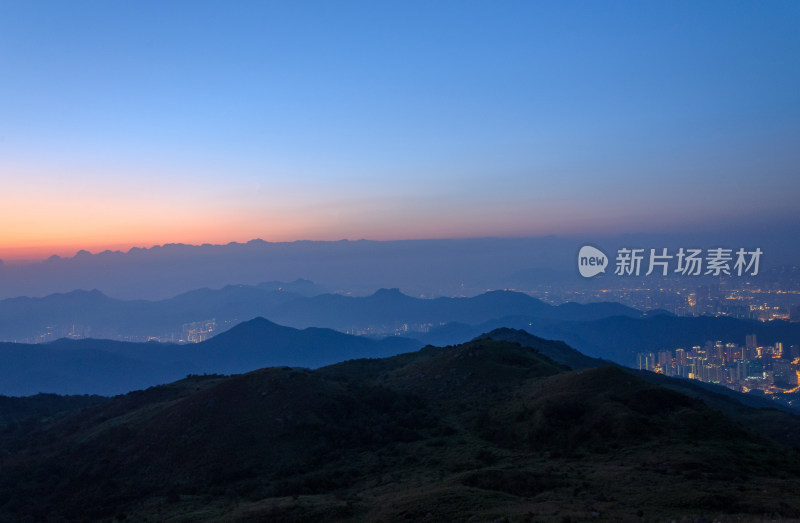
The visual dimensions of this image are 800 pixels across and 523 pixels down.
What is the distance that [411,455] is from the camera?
33062 mm

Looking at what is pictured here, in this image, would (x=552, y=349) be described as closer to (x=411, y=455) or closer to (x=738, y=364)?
(x=738, y=364)

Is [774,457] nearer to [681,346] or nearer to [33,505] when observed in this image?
[33,505]

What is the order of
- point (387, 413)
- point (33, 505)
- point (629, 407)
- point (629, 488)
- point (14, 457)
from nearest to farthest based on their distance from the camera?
point (629, 488)
point (33, 505)
point (629, 407)
point (14, 457)
point (387, 413)

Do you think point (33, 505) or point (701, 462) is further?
point (33, 505)

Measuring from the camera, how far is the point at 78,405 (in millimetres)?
71750

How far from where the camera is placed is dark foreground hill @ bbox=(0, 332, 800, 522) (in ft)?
65.4

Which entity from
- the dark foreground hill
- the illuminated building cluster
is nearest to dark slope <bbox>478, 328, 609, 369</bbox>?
the dark foreground hill

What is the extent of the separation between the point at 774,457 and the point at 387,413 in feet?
98.1

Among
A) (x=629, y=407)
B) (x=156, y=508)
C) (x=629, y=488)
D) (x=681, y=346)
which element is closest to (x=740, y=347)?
(x=681, y=346)

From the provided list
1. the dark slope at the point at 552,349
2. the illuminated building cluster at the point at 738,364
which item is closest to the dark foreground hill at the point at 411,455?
the dark slope at the point at 552,349

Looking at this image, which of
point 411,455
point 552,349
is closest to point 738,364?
point 552,349

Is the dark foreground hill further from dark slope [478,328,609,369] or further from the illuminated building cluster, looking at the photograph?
the illuminated building cluster

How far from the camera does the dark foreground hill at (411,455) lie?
65.4 feet

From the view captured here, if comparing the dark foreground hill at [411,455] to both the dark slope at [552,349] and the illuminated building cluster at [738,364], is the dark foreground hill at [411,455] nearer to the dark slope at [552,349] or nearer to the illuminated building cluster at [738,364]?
the dark slope at [552,349]
